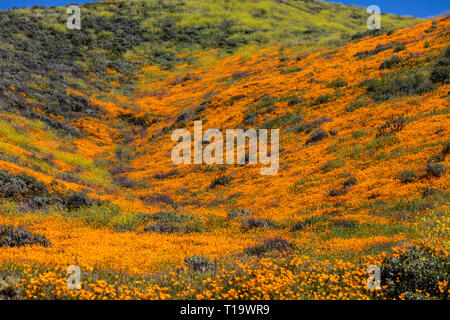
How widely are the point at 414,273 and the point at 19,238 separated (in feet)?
33.7

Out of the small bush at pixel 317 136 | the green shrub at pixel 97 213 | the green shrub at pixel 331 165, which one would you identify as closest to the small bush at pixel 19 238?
the green shrub at pixel 97 213

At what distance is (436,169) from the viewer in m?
12.3

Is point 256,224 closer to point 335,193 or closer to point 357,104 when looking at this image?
point 335,193

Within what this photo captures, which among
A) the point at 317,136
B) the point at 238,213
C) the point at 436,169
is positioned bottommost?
the point at 238,213

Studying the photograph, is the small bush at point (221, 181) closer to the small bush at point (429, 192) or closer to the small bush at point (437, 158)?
the small bush at point (437, 158)

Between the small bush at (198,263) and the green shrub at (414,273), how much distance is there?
3.92 meters

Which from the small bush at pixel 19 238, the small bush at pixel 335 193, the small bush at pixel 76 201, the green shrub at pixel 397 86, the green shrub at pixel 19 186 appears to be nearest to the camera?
the small bush at pixel 19 238

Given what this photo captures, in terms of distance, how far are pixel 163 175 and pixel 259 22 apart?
193ft

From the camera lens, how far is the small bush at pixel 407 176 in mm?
12867

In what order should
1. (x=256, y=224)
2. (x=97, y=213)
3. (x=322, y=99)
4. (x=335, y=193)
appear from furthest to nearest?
1. (x=322, y=99)
2. (x=97, y=213)
3. (x=335, y=193)
4. (x=256, y=224)

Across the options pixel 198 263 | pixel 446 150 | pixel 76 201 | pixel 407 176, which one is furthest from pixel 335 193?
pixel 76 201

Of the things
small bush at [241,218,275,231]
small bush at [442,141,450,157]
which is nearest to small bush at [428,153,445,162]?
small bush at [442,141,450,157]
